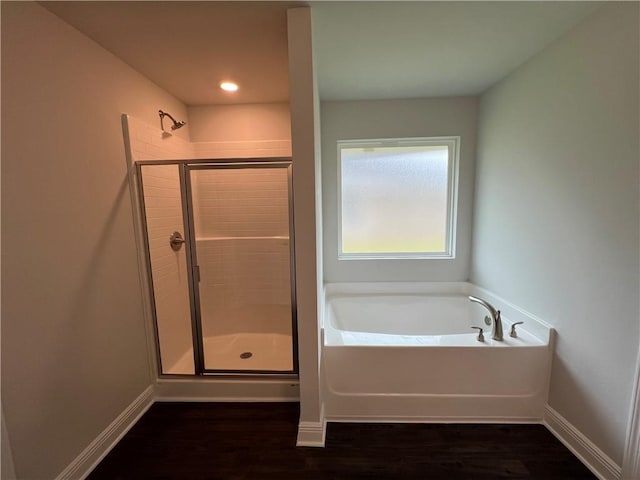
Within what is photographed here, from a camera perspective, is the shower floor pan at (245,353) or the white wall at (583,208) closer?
the white wall at (583,208)

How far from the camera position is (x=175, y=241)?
216 cm

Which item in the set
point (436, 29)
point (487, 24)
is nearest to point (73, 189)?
point (436, 29)

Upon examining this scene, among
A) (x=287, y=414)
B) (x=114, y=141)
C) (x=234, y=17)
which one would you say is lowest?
(x=287, y=414)

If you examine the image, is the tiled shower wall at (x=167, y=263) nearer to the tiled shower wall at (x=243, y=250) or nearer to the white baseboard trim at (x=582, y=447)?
the tiled shower wall at (x=243, y=250)

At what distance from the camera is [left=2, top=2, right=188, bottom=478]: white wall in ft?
3.53

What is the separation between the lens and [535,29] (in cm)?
142

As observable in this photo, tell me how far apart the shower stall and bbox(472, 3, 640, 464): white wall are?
5.30 ft

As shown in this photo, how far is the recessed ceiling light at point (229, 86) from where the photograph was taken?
2.03m

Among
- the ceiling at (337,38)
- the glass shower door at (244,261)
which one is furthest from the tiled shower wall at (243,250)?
the ceiling at (337,38)

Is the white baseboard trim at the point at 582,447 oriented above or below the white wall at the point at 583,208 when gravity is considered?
below

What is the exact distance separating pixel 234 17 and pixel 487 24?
51.2 inches

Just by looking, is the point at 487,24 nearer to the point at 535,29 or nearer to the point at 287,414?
the point at 535,29

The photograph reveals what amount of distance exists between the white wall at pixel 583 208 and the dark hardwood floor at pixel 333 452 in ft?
1.03

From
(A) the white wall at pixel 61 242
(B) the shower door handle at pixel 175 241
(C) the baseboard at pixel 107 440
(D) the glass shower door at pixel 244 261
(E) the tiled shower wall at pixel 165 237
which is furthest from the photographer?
(D) the glass shower door at pixel 244 261
